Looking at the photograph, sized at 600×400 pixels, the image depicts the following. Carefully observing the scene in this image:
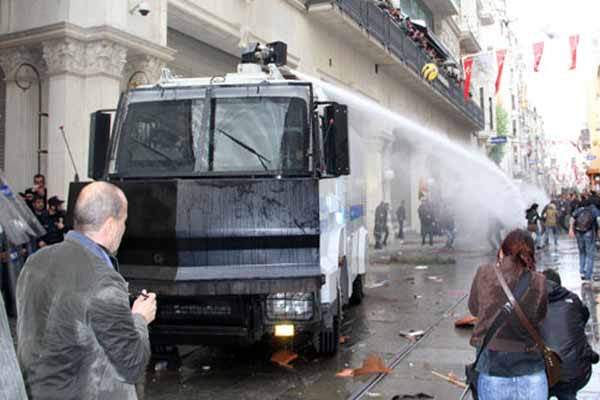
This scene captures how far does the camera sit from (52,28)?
421 inches

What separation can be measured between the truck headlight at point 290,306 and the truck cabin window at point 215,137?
121 cm

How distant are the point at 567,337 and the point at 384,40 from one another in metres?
20.3

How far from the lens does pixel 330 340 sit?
672 centimetres

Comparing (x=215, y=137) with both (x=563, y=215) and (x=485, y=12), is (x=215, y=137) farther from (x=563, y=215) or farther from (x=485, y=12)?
(x=485, y=12)

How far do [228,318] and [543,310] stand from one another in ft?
9.62

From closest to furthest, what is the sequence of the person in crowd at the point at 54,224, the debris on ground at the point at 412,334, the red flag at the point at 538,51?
1. the debris on ground at the point at 412,334
2. the person in crowd at the point at 54,224
3. the red flag at the point at 538,51

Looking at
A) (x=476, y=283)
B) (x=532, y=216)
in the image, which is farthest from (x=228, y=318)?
(x=532, y=216)

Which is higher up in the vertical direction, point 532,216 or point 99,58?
point 99,58

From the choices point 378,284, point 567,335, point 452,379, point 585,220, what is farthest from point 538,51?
point 567,335

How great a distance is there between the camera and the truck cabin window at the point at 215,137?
5.98 meters

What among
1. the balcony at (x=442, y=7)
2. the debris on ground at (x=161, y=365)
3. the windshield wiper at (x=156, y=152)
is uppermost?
the balcony at (x=442, y=7)

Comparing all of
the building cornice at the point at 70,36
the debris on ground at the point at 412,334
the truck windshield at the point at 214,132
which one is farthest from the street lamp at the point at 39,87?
the debris on ground at the point at 412,334

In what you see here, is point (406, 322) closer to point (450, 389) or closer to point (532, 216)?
point (450, 389)

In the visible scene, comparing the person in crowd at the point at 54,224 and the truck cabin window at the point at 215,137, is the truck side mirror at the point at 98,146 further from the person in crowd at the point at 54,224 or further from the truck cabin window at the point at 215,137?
the person in crowd at the point at 54,224
